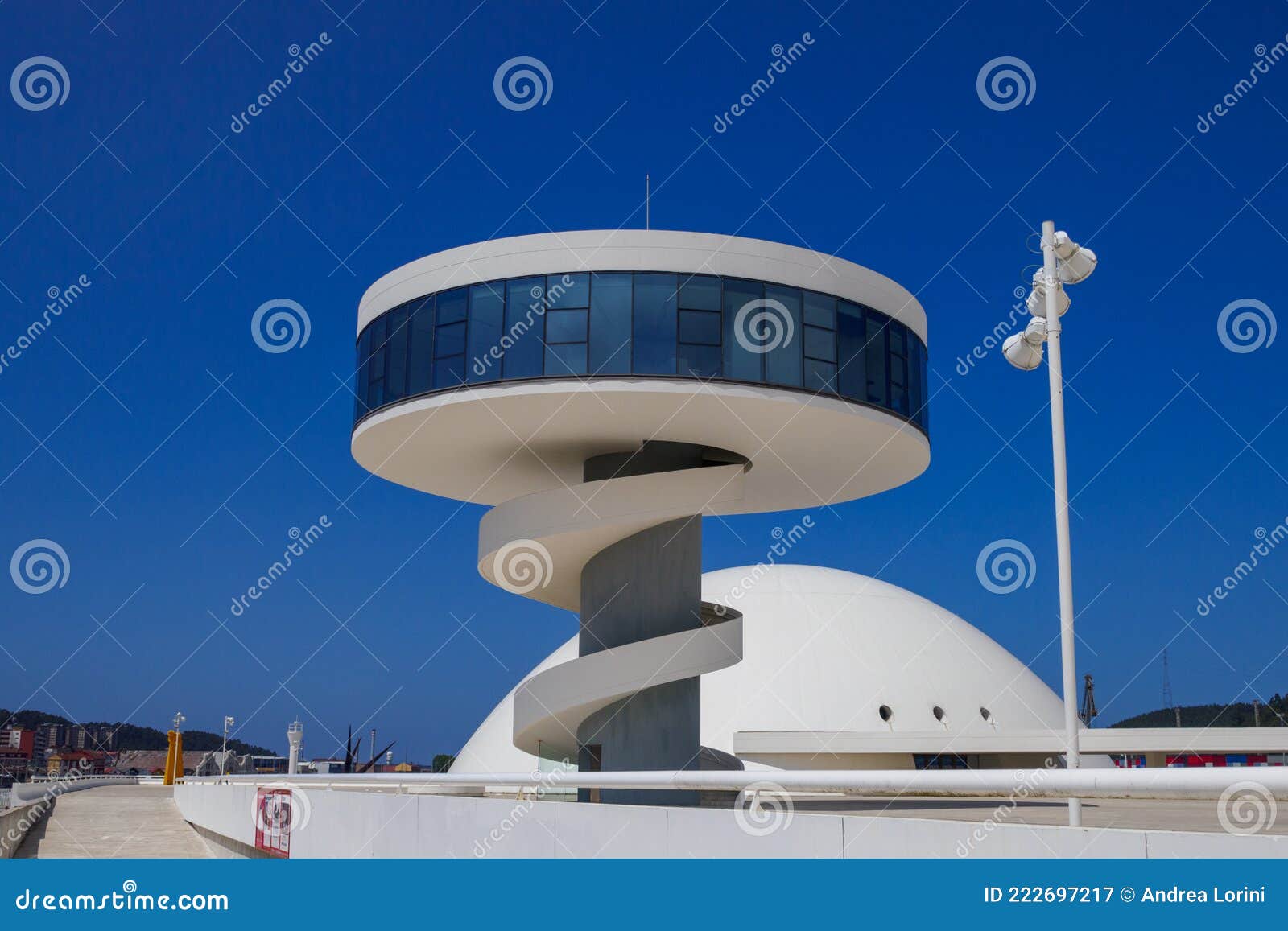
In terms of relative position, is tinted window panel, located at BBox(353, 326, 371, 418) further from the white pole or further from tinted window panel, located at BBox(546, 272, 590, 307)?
the white pole

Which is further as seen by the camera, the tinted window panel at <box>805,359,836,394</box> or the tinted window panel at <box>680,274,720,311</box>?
the tinted window panel at <box>805,359,836,394</box>

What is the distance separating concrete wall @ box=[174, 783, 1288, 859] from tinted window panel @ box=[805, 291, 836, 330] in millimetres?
12048

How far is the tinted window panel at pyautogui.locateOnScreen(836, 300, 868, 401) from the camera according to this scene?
84.5 feet

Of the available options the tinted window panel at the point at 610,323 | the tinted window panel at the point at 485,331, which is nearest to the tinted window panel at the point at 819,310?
the tinted window panel at the point at 610,323

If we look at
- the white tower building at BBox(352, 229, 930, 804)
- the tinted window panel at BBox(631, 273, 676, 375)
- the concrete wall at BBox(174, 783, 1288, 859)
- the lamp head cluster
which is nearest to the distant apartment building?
the white tower building at BBox(352, 229, 930, 804)

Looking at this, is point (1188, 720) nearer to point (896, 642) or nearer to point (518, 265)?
point (896, 642)

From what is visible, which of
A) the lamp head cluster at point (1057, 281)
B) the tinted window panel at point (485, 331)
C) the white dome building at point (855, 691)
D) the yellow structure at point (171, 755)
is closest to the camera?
the lamp head cluster at point (1057, 281)

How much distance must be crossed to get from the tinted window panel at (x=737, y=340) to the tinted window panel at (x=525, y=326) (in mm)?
3556

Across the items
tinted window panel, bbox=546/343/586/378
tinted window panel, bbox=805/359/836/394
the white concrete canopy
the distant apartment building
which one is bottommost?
tinted window panel, bbox=546/343/586/378

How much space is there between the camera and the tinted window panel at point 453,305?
25.4m

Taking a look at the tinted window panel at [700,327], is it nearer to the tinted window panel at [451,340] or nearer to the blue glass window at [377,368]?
the tinted window panel at [451,340]

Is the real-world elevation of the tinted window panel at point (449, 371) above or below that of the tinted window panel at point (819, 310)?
below

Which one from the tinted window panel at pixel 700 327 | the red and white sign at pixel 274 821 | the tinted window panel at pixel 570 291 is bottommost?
the red and white sign at pixel 274 821

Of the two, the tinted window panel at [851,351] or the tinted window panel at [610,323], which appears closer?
the tinted window panel at [610,323]
